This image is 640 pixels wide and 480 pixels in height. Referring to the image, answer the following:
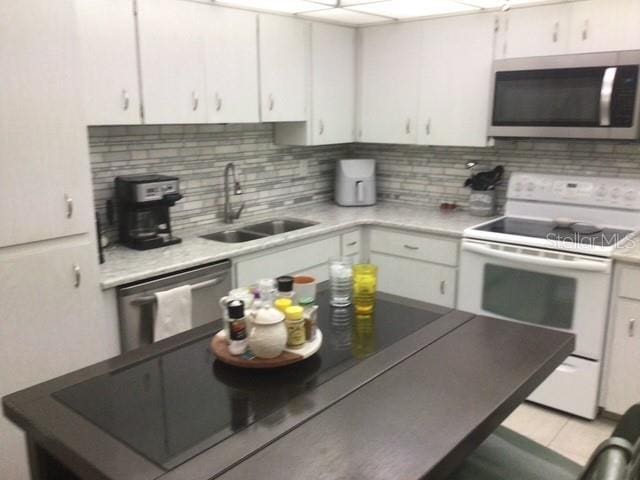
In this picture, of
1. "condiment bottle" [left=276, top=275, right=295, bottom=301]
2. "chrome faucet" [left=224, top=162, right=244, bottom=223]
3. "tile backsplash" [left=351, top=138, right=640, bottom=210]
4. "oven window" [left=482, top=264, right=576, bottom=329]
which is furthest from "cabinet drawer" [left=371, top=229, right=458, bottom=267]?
"condiment bottle" [left=276, top=275, right=295, bottom=301]

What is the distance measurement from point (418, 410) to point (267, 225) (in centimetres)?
252

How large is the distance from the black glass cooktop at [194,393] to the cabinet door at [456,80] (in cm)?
209

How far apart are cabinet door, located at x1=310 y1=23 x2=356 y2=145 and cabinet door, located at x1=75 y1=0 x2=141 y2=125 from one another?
4.30 ft

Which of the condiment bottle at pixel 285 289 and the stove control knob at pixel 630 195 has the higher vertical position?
the stove control knob at pixel 630 195

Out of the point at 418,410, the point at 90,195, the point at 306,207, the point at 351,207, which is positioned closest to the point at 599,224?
the point at 351,207

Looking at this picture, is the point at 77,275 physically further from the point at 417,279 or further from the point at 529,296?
the point at 529,296

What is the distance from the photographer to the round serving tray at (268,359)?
1490 mm

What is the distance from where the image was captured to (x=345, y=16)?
3.51 meters

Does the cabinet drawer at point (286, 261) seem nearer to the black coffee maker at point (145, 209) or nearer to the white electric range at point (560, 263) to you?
the black coffee maker at point (145, 209)

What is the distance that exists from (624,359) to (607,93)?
1332mm

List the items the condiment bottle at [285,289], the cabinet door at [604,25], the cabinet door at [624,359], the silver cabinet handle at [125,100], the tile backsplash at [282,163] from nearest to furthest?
1. the condiment bottle at [285,289]
2. the silver cabinet handle at [125,100]
3. the cabinet door at [624,359]
4. the cabinet door at [604,25]
5. the tile backsplash at [282,163]

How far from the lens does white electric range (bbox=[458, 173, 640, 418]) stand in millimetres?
2852

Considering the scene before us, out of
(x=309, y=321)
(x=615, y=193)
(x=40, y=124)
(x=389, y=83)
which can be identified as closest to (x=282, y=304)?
(x=309, y=321)

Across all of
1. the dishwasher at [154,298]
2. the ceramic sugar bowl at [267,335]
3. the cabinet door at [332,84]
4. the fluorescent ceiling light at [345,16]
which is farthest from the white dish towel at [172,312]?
the fluorescent ceiling light at [345,16]
